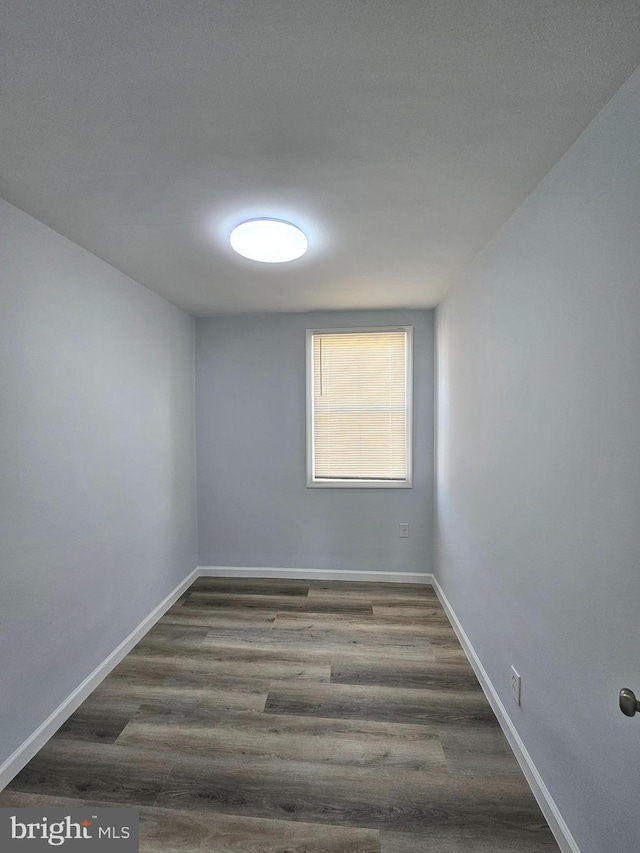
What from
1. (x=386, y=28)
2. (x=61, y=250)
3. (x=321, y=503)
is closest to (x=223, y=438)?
(x=321, y=503)

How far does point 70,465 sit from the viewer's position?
82.7 inches

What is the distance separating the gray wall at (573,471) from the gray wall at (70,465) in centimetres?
216

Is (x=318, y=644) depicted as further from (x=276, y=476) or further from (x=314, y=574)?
(x=276, y=476)

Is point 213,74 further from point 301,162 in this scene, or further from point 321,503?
point 321,503

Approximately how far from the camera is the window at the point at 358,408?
3658 millimetres

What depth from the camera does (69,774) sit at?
1.72 m

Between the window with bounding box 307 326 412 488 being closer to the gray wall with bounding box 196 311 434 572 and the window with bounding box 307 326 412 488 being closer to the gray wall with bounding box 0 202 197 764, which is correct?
the gray wall with bounding box 196 311 434 572

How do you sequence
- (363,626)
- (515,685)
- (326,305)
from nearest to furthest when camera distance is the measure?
(515,685)
(363,626)
(326,305)

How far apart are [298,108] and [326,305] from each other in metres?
2.21

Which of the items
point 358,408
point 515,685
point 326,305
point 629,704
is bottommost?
point 515,685

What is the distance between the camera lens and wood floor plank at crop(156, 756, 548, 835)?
153 centimetres

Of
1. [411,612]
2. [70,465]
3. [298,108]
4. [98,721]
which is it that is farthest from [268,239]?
[411,612]

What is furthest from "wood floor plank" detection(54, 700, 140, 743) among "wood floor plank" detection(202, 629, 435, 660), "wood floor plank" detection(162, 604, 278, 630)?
"wood floor plank" detection(162, 604, 278, 630)

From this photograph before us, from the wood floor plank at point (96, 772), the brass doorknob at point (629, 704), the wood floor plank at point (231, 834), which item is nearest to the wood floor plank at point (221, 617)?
the wood floor plank at point (96, 772)
